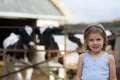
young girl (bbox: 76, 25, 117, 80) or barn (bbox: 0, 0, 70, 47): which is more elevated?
young girl (bbox: 76, 25, 117, 80)

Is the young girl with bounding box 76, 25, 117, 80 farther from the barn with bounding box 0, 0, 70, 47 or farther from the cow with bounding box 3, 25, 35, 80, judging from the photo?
the barn with bounding box 0, 0, 70, 47

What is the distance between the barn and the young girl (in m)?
9.66

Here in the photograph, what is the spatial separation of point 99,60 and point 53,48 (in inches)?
250

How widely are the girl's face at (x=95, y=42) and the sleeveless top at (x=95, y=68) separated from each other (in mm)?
76

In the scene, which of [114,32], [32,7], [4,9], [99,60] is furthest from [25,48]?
[99,60]

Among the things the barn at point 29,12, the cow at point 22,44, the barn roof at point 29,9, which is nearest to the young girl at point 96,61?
the cow at point 22,44

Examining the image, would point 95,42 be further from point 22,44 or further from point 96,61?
point 22,44

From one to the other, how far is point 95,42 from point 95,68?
19cm

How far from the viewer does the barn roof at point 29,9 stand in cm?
1396

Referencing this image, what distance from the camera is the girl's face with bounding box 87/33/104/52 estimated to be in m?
3.72

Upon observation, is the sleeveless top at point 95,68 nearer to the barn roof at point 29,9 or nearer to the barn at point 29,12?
the barn at point 29,12

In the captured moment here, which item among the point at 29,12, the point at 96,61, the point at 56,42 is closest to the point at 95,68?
the point at 96,61

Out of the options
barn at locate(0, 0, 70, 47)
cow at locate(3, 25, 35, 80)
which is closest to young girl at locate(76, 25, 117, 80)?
cow at locate(3, 25, 35, 80)

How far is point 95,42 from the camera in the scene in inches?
147
